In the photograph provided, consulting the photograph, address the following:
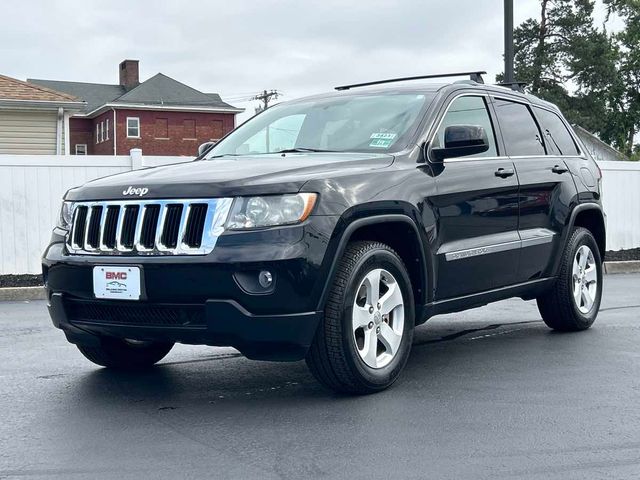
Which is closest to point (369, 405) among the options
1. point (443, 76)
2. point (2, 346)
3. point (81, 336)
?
point (81, 336)

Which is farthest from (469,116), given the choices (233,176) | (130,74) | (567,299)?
(130,74)

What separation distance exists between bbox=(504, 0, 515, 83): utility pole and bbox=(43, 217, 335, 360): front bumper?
31.1 feet

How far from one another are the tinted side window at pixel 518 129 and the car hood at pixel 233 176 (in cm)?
157

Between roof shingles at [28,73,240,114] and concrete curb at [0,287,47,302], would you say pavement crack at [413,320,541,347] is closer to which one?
concrete curb at [0,287,47,302]

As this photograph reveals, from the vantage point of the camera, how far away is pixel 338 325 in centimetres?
471

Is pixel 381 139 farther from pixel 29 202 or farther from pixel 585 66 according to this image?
pixel 585 66

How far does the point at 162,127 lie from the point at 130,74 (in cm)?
701

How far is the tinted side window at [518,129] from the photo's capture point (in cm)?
661

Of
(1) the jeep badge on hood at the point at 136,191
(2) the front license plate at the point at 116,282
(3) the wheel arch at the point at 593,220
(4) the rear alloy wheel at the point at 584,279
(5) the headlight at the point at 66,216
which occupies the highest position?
(1) the jeep badge on hood at the point at 136,191

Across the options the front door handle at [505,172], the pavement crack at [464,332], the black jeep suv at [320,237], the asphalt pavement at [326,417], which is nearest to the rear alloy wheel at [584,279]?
the asphalt pavement at [326,417]

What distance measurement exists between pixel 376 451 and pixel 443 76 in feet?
11.6

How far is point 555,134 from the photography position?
24.1 feet

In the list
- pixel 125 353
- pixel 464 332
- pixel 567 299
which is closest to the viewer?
pixel 125 353

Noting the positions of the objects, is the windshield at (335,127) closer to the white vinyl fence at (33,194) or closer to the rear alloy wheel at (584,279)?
the rear alloy wheel at (584,279)
